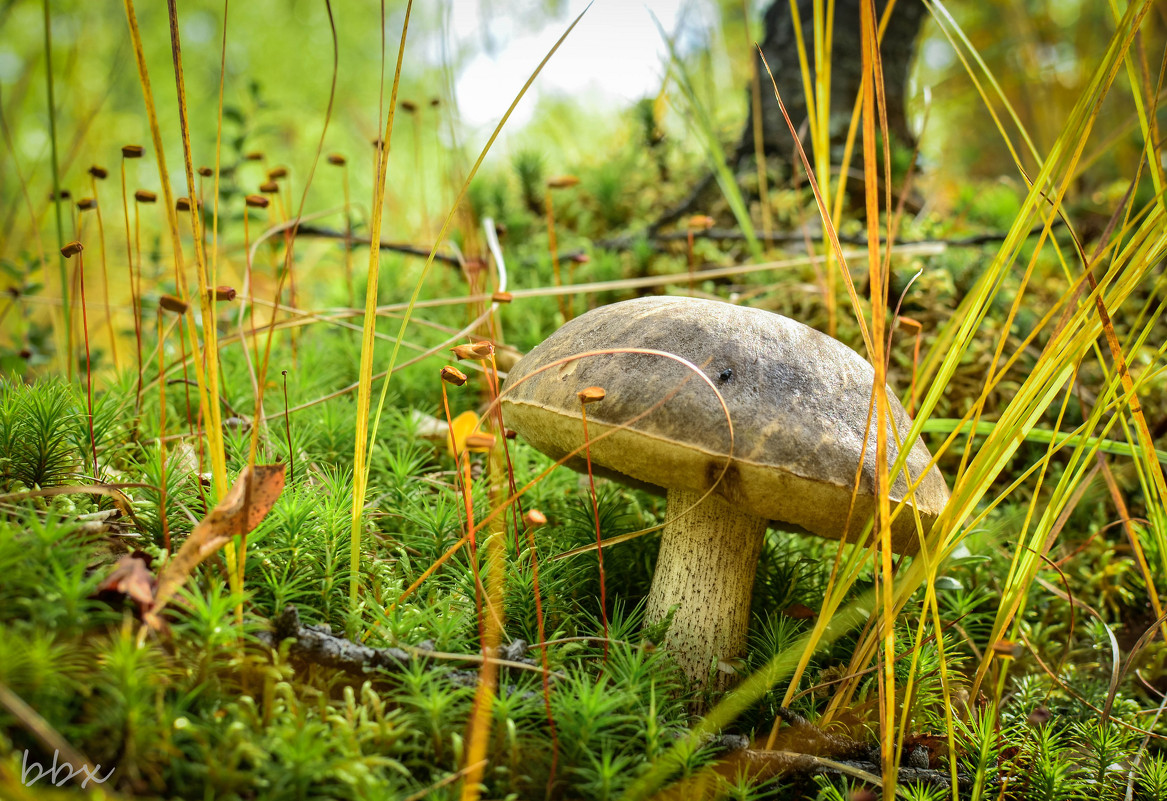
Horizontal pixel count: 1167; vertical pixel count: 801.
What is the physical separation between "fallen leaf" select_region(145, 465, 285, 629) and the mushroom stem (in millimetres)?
786

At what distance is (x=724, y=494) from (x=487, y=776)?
0.60m

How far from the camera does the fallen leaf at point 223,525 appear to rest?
0.96 m

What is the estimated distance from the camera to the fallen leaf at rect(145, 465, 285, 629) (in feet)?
3.15

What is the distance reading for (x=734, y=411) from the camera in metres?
1.13

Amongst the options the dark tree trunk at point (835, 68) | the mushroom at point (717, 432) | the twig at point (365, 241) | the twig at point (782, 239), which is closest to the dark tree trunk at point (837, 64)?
the dark tree trunk at point (835, 68)

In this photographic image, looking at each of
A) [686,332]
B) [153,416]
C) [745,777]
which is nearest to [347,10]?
[153,416]

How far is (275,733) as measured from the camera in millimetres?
923

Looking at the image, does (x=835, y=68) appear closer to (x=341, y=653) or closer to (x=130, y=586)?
(x=341, y=653)

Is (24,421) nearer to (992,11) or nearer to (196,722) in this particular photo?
(196,722)

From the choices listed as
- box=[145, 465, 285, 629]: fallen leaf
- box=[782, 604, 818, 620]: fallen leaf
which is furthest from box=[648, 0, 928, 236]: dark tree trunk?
box=[145, 465, 285, 629]: fallen leaf

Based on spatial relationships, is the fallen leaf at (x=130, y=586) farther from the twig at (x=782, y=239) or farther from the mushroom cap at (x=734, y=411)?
the twig at (x=782, y=239)

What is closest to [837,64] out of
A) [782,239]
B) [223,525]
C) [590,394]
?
[782,239]

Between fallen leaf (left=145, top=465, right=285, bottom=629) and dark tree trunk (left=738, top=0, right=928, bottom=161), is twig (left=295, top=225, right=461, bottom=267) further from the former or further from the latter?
dark tree trunk (left=738, top=0, right=928, bottom=161)

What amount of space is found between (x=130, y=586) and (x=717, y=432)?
89 cm
